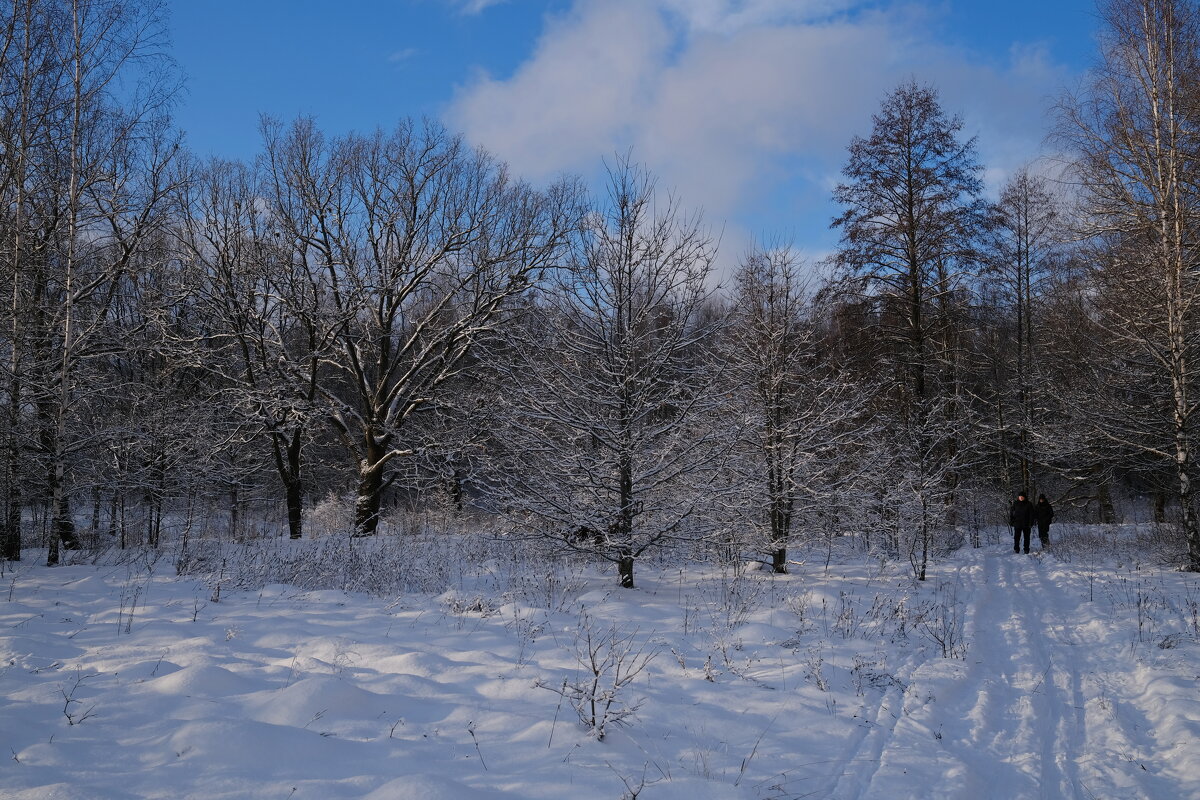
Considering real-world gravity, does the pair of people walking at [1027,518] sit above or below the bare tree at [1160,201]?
below

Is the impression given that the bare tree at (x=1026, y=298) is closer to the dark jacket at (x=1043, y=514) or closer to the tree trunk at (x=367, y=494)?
the dark jacket at (x=1043, y=514)

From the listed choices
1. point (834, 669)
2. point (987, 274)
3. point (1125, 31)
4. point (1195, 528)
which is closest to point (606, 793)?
point (834, 669)

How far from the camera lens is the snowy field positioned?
138 inches

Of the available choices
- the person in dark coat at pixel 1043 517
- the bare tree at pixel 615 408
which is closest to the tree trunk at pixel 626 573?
the bare tree at pixel 615 408

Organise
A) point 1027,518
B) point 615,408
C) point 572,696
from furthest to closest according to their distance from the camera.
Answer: point 1027,518
point 615,408
point 572,696

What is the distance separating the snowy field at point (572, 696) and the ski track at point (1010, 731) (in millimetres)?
24

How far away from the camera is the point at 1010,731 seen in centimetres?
476

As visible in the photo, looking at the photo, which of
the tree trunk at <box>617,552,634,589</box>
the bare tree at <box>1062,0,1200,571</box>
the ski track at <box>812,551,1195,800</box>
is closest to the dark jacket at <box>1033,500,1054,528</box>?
the bare tree at <box>1062,0,1200,571</box>

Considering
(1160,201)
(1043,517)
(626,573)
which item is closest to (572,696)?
(626,573)

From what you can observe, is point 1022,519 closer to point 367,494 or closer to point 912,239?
point 912,239

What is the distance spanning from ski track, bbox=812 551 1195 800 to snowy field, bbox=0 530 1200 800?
2 cm

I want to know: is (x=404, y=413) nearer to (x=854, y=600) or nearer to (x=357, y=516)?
(x=357, y=516)

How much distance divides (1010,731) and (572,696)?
3343 mm

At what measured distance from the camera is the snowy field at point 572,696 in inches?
138
